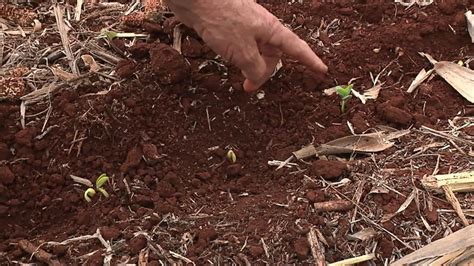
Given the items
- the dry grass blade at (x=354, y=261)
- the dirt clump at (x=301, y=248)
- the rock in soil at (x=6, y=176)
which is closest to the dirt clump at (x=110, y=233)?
the rock in soil at (x=6, y=176)

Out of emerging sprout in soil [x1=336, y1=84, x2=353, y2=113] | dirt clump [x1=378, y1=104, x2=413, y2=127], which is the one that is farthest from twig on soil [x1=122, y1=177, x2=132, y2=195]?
dirt clump [x1=378, y1=104, x2=413, y2=127]

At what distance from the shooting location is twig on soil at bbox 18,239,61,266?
211 centimetres

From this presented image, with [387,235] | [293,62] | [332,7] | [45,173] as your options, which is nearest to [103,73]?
[45,173]

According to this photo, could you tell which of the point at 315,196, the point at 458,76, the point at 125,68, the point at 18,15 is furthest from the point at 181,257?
the point at 18,15

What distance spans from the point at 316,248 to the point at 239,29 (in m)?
0.67

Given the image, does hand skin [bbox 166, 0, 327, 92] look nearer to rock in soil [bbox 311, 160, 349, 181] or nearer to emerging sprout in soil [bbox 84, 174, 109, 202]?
rock in soil [bbox 311, 160, 349, 181]

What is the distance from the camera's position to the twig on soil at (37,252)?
2107mm

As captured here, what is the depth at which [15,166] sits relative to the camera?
2367 millimetres

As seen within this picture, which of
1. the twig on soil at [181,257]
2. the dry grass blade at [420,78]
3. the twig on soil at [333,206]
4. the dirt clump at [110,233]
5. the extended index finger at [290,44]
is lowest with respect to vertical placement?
the dirt clump at [110,233]

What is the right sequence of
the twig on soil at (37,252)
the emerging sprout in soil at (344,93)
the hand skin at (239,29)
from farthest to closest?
the emerging sprout in soil at (344,93), the twig on soil at (37,252), the hand skin at (239,29)

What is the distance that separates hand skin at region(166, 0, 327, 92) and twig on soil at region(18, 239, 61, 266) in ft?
2.62

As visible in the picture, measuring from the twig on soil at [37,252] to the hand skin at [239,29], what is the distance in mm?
798

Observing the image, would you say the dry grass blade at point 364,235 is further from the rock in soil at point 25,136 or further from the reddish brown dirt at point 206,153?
the rock in soil at point 25,136

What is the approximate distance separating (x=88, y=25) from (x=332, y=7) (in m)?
1.02
